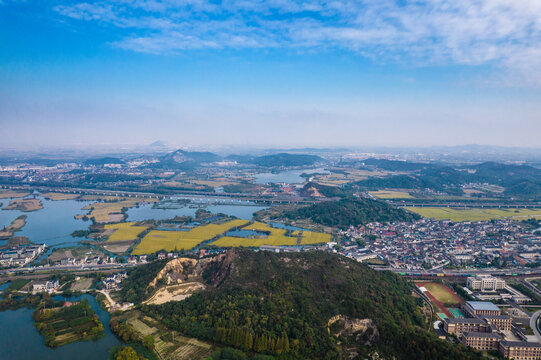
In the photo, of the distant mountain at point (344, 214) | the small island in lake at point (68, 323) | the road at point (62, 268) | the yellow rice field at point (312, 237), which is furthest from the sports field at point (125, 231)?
the yellow rice field at point (312, 237)

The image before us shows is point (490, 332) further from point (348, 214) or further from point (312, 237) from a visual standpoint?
point (348, 214)

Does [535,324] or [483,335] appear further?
[535,324]

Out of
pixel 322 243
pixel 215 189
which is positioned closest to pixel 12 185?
pixel 215 189

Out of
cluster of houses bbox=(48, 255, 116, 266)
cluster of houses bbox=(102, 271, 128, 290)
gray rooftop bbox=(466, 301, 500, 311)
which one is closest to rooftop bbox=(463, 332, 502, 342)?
gray rooftop bbox=(466, 301, 500, 311)

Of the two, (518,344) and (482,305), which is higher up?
(518,344)

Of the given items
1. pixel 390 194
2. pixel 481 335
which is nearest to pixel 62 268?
pixel 481 335
